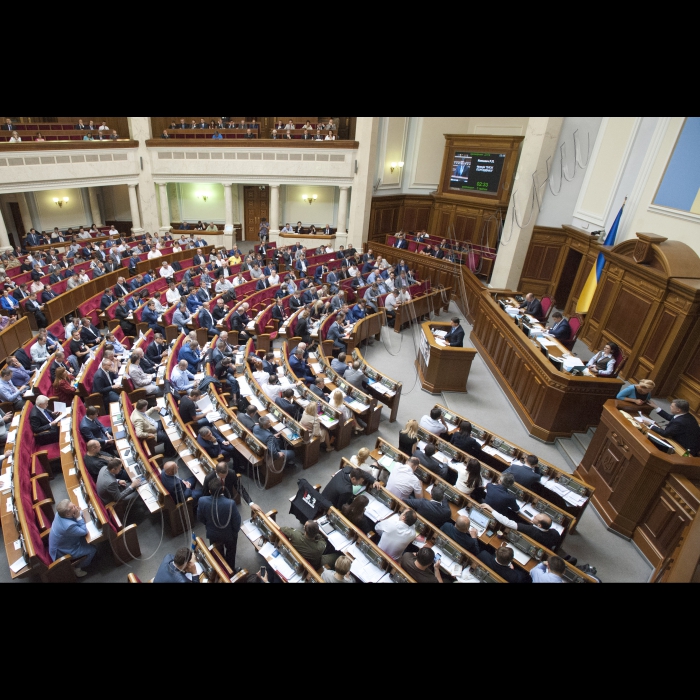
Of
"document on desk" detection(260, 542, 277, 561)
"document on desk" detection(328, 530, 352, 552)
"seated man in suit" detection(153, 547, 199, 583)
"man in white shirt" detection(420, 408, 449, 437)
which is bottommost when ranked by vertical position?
"document on desk" detection(328, 530, 352, 552)

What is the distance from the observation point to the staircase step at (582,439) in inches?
261

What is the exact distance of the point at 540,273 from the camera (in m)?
13.0

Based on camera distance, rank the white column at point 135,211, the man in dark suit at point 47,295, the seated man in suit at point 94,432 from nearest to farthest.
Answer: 1. the seated man in suit at point 94,432
2. the man in dark suit at point 47,295
3. the white column at point 135,211

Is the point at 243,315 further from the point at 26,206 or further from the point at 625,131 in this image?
the point at 26,206

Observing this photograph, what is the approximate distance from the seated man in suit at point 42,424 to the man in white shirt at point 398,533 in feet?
14.4

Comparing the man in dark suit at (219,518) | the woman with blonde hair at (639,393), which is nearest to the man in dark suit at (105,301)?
the man in dark suit at (219,518)

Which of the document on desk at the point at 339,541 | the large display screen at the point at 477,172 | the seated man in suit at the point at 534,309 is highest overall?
the large display screen at the point at 477,172

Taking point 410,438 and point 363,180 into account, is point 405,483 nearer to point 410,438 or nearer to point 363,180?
point 410,438

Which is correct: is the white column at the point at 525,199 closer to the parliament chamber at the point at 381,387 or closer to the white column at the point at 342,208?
the parliament chamber at the point at 381,387

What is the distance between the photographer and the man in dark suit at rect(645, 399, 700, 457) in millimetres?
4730

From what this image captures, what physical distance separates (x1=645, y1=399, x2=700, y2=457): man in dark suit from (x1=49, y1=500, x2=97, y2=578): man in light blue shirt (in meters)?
6.20

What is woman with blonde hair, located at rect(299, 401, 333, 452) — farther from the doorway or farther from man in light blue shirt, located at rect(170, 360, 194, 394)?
the doorway

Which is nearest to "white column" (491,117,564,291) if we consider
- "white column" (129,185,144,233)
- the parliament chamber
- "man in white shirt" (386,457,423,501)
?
the parliament chamber
